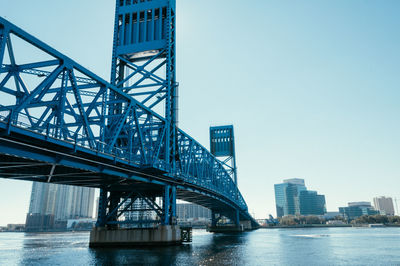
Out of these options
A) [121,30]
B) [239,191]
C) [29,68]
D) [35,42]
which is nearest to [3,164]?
[29,68]

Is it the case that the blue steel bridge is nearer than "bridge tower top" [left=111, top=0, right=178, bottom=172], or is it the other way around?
the blue steel bridge

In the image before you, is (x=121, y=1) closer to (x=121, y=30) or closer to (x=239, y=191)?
(x=121, y=30)

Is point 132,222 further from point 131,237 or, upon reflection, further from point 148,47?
point 148,47

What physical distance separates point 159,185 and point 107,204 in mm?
8245

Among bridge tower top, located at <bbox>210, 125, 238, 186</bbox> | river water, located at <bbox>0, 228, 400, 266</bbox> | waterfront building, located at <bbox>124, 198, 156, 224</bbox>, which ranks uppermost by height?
bridge tower top, located at <bbox>210, 125, 238, 186</bbox>

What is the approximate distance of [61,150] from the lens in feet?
76.2

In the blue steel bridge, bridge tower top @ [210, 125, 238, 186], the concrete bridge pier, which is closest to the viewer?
the blue steel bridge

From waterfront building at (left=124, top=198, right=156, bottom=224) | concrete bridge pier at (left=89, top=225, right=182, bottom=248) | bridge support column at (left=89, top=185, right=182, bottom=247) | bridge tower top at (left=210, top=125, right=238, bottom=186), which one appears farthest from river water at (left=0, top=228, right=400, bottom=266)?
bridge tower top at (left=210, top=125, right=238, bottom=186)

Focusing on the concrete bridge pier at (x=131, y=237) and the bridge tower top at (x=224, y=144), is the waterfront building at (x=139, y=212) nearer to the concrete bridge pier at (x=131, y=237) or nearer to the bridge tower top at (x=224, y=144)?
the concrete bridge pier at (x=131, y=237)

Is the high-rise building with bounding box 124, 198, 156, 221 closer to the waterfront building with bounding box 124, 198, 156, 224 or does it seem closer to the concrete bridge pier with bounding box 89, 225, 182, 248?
the waterfront building with bounding box 124, 198, 156, 224

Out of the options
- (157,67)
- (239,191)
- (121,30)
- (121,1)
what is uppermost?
→ (121,1)

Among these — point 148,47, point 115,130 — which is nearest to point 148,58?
point 148,47

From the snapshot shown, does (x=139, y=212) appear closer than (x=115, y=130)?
No

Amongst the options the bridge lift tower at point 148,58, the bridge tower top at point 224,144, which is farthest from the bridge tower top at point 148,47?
the bridge tower top at point 224,144
